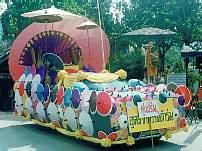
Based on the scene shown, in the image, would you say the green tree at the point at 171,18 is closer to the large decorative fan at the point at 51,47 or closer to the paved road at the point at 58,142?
the large decorative fan at the point at 51,47

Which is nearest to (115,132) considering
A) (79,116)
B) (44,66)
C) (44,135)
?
(79,116)

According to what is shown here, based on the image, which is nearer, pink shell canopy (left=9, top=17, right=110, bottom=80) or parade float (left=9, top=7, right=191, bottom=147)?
parade float (left=9, top=7, right=191, bottom=147)

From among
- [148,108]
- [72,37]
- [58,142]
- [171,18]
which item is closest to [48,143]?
[58,142]

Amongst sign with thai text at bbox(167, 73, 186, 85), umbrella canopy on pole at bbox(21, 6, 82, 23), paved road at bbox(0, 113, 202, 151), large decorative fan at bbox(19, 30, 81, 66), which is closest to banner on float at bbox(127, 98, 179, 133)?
paved road at bbox(0, 113, 202, 151)

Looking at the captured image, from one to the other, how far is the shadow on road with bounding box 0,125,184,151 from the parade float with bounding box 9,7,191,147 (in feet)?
1.11

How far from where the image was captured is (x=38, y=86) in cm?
1117

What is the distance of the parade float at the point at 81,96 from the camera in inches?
336

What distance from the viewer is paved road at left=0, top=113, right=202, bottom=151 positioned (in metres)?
9.44

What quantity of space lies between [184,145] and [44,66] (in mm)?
4585

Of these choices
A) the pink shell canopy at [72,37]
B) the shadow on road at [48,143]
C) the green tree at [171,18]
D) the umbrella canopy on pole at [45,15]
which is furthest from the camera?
the green tree at [171,18]

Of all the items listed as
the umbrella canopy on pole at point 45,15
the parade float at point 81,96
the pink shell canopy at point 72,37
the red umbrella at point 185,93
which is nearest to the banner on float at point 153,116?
the parade float at point 81,96

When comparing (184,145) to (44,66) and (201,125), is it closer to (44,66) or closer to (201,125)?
(201,125)

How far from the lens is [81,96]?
9.12 metres

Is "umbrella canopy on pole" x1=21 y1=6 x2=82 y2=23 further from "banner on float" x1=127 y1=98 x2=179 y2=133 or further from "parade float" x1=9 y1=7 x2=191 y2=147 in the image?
"banner on float" x1=127 y1=98 x2=179 y2=133
